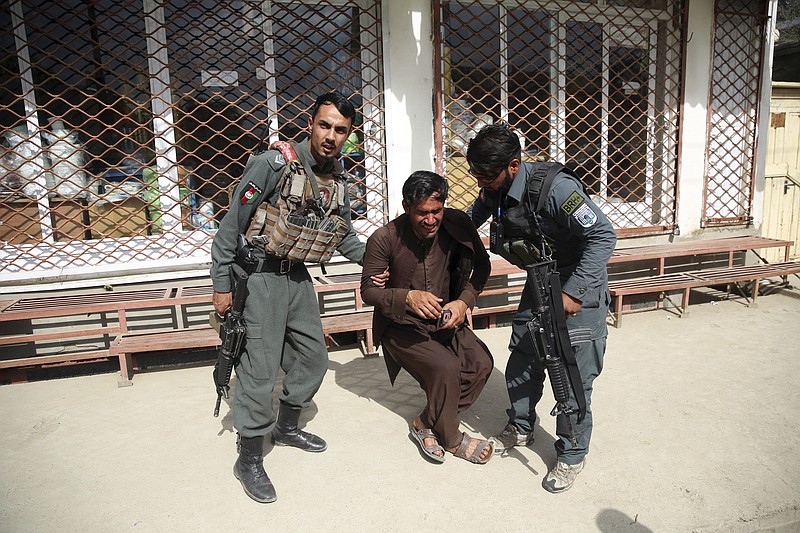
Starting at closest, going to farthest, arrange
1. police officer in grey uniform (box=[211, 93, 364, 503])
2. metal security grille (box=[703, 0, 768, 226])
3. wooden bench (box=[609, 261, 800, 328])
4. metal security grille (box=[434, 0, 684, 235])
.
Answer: police officer in grey uniform (box=[211, 93, 364, 503]), wooden bench (box=[609, 261, 800, 328]), metal security grille (box=[434, 0, 684, 235]), metal security grille (box=[703, 0, 768, 226])

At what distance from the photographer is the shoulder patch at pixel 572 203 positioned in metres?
2.18

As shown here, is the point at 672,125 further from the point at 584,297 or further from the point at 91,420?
the point at 91,420

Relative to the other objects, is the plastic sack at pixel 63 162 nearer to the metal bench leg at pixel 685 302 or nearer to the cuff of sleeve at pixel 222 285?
the cuff of sleeve at pixel 222 285

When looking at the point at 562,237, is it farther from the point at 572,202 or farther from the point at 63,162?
the point at 63,162

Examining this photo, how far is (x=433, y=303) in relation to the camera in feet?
7.82

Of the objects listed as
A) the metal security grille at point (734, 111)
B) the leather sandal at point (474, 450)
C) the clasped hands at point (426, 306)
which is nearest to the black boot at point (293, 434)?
the leather sandal at point (474, 450)

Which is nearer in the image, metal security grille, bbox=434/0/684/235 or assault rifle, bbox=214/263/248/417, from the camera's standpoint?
assault rifle, bbox=214/263/248/417

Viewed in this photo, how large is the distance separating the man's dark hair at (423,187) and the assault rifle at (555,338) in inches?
20.2

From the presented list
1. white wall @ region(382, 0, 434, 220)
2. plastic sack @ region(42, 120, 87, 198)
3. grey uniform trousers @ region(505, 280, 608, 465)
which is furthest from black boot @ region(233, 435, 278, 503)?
plastic sack @ region(42, 120, 87, 198)

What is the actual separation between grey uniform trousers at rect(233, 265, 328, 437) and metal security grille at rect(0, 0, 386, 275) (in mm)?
2045

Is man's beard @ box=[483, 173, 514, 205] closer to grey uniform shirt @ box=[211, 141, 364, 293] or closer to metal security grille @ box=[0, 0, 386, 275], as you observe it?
grey uniform shirt @ box=[211, 141, 364, 293]

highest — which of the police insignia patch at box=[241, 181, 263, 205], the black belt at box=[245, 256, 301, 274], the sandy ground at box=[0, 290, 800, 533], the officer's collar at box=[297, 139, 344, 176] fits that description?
the officer's collar at box=[297, 139, 344, 176]

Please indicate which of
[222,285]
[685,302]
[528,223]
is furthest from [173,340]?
[685,302]

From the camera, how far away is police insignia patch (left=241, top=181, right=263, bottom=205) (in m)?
2.24
